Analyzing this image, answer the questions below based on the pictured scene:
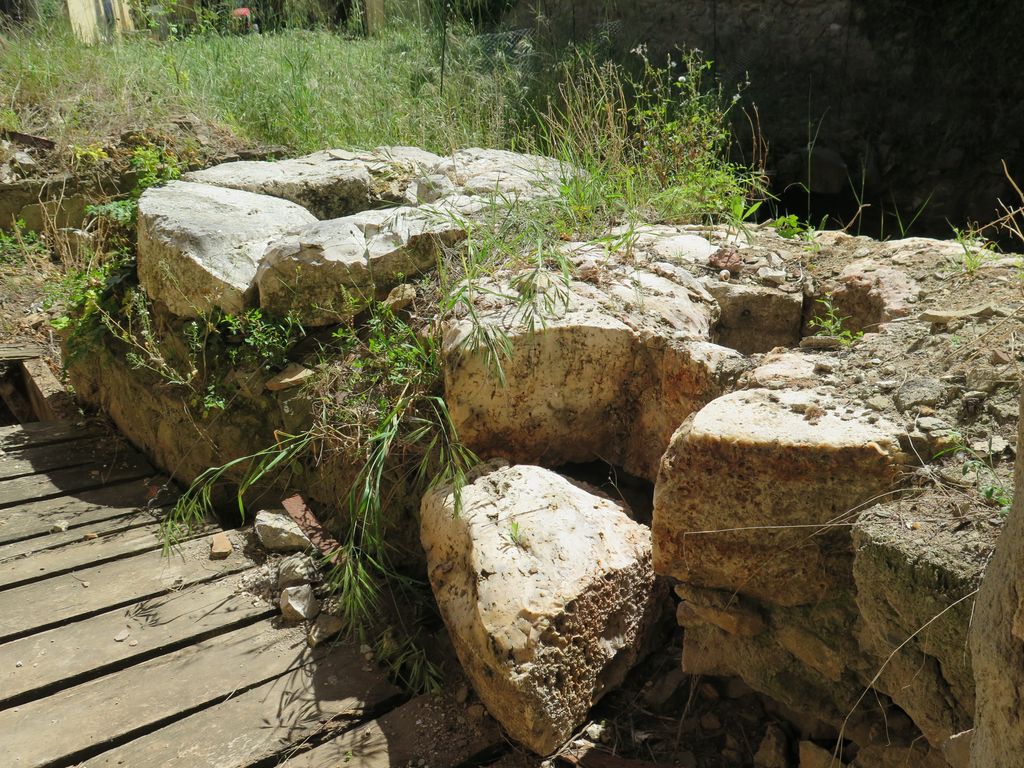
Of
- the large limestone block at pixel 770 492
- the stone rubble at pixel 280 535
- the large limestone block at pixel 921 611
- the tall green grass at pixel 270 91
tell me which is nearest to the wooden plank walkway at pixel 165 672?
the stone rubble at pixel 280 535

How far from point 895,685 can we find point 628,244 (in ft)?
6.53

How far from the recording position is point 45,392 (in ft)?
16.3

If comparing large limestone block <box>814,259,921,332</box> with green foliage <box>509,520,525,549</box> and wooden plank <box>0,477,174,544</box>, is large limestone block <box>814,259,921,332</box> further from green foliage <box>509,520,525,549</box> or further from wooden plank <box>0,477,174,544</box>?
wooden plank <box>0,477,174,544</box>

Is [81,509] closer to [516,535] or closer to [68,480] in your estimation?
[68,480]

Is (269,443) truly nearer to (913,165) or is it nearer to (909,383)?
(909,383)

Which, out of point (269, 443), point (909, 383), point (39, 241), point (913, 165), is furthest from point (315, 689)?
point (913, 165)

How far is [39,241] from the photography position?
583 cm

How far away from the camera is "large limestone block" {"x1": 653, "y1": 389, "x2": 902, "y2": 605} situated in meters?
2.01

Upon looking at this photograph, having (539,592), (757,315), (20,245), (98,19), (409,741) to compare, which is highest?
(98,19)

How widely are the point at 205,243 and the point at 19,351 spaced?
7.56ft

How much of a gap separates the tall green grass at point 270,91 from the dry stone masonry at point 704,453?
162cm

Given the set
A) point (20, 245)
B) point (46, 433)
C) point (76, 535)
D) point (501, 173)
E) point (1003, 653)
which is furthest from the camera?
point (20, 245)

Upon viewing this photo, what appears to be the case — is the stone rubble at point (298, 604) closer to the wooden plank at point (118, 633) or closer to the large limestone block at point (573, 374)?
the wooden plank at point (118, 633)

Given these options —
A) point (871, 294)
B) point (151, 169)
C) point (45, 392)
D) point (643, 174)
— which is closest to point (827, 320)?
point (871, 294)
